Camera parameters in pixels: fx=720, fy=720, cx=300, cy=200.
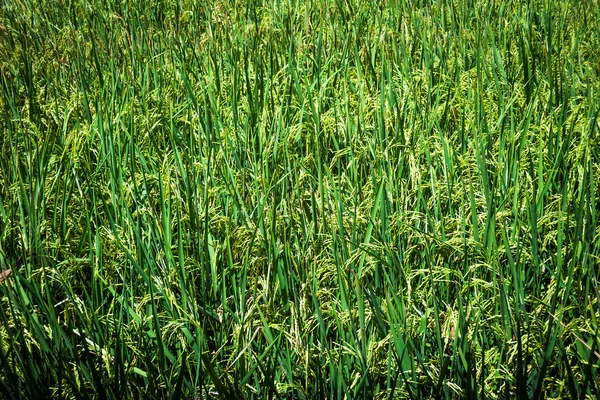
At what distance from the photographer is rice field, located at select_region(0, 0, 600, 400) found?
1.42m

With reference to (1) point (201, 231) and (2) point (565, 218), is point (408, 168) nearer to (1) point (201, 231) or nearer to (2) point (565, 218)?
(2) point (565, 218)

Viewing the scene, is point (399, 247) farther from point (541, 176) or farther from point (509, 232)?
point (541, 176)

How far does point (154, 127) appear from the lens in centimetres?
229

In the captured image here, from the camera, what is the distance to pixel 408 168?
2.04 meters

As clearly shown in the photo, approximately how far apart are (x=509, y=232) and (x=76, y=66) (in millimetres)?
1729

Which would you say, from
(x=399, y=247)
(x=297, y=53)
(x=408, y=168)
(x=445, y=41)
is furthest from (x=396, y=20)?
(x=399, y=247)

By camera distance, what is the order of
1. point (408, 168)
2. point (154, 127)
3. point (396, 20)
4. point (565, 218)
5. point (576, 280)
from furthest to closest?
point (396, 20), point (154, 127), point (408, 168), point (565, 218), point (576, 280)

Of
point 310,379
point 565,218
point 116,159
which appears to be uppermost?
point 116,159

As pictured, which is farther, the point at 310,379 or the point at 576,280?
the point at 576,280

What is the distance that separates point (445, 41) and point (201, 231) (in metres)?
1.46

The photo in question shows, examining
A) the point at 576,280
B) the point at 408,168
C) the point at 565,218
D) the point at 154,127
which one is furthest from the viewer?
the point at 154,127

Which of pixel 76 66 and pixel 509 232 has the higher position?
pixel 76 66

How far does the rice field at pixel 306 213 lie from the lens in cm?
142

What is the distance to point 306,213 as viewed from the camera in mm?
1854
